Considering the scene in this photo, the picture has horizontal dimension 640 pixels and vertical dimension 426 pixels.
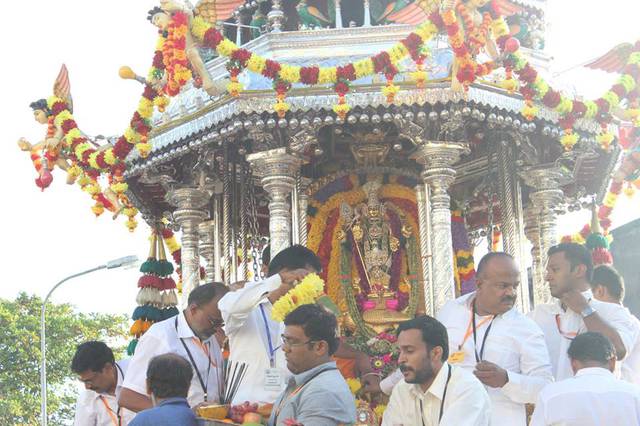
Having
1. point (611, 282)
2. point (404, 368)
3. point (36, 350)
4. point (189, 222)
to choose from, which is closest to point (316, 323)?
point (404, 368)

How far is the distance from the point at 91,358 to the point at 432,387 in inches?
115

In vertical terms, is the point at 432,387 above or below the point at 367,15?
below

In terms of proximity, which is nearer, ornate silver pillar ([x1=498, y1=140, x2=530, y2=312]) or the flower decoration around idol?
ornate silver pillar ([x1=498, y1=140, x2=530, y2=312])

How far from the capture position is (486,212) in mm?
16422

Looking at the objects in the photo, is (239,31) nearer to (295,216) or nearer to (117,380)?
(295,216)

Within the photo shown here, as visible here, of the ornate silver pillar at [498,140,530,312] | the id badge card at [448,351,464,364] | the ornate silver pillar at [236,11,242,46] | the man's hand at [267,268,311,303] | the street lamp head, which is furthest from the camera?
the street lamp head

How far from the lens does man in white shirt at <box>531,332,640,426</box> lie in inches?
233

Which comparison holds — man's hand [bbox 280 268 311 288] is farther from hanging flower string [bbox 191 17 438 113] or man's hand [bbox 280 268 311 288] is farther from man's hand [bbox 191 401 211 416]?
hanging flower string [bbox 191 17 438 113]

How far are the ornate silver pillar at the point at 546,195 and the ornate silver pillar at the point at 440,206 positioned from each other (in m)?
1.84

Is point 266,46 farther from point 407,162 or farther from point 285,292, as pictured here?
point 285,292

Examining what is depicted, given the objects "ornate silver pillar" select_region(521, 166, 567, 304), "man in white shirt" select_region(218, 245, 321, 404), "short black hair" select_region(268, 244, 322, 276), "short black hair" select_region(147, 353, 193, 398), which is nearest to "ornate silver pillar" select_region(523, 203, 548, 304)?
"ornate silver pillar" select_region(521, 166, 567, 304)

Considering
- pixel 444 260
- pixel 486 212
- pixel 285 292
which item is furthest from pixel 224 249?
pixel 285 292

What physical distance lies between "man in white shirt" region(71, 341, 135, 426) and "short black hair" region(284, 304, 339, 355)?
225 cm

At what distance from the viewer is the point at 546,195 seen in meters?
13.7
